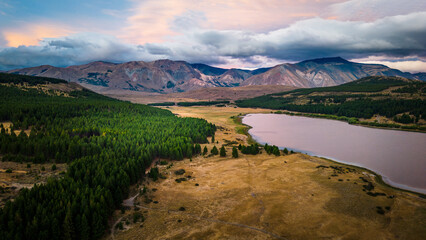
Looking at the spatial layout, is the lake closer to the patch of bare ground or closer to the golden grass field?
the golden grass field

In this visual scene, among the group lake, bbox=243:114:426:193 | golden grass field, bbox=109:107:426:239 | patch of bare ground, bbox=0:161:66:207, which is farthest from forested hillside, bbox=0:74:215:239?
lake, bbox=243:114:426:193

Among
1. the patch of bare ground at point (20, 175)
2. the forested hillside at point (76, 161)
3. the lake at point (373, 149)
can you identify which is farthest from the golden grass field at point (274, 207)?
the patch of bare ground at point (20, 175)

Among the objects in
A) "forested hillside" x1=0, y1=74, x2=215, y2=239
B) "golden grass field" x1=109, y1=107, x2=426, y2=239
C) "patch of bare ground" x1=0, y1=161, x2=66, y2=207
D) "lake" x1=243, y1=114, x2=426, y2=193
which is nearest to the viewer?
"forested hillside" x1=0, y1=74, x2=215, y2=239

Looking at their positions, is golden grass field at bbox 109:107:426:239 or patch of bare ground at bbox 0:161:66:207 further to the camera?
patch of bare ground at bbox 0:161:66:207

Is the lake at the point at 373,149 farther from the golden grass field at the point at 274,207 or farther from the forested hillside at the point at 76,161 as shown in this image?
the forested hillside at the point at 76,161

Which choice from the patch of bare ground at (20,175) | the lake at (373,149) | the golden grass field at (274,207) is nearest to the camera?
the golden grass field at (274,207)

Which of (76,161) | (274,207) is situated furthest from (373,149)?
(76,161)
